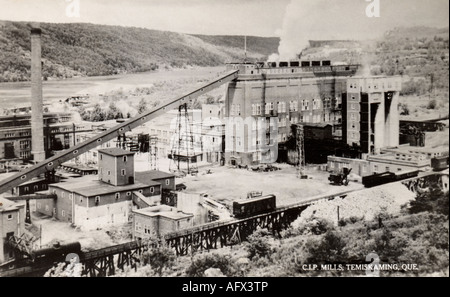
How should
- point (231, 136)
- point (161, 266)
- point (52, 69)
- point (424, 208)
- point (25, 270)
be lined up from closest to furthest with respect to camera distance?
1. point (25, 270)
2. point (161, 266)
3. point (424, 208)
4. point (52, 69)
5. point (231, 136)

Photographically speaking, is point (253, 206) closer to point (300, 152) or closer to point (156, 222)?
point (156, 222)

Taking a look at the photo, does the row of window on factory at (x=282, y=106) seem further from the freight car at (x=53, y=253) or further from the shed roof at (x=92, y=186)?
the freight car at (x=53, y=253)

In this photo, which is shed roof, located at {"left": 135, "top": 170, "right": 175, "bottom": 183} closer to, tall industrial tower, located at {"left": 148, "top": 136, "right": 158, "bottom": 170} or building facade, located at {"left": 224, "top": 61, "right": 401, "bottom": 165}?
tall industrial tower, located at {"left": 148, "top": 136, "right": 158, "bottom": 170}

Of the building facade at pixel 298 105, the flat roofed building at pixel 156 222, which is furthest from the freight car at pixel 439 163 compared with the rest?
the flat roofed building at pixel 156 222

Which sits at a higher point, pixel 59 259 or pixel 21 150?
pixel 21 150

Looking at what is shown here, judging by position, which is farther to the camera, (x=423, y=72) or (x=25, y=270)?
(x=423, y=72)

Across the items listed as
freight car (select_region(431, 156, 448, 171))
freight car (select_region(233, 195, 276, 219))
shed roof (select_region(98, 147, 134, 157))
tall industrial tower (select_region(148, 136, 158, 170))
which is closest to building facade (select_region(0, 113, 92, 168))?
shed roof (select_region(98, 147, 134, 157))

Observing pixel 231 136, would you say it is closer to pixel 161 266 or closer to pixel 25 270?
pixel 161 266
